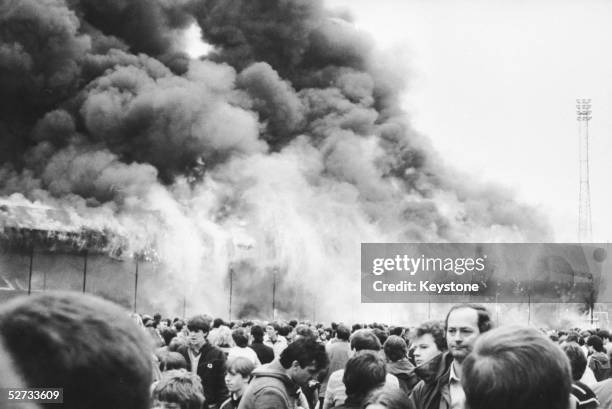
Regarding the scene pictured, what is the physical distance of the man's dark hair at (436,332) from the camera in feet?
16.5

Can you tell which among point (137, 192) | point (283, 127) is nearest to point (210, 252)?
point (137, 192)

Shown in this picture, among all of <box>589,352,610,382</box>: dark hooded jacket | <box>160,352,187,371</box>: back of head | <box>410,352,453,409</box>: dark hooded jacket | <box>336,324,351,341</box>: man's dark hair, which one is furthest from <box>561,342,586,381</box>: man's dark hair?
<box>336,324,351,341</box>: man's dark hair

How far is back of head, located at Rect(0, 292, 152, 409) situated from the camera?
48.1 inches

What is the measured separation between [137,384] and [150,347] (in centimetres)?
7

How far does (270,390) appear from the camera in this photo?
4.09 m

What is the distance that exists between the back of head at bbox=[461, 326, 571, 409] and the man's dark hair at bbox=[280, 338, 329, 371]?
2.71 metres

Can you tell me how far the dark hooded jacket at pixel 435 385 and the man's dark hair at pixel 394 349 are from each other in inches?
92.5

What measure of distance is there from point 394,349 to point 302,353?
2030 mm

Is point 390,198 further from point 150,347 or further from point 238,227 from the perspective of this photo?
point 150,347

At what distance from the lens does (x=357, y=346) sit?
20.8 ft

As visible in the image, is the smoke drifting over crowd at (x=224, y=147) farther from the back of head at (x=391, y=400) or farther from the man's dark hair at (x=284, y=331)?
the back of head at (x=391, y=400)

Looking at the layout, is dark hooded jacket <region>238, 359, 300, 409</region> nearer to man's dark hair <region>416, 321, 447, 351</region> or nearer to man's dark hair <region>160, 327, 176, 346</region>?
man's dark hair <region>416, 321, 447, 351</region>

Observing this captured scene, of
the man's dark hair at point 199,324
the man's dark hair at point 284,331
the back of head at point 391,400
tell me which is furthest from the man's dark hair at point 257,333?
the back of head at point 391,400

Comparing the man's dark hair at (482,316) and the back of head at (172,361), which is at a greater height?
the man's dark hair at (482,316)
